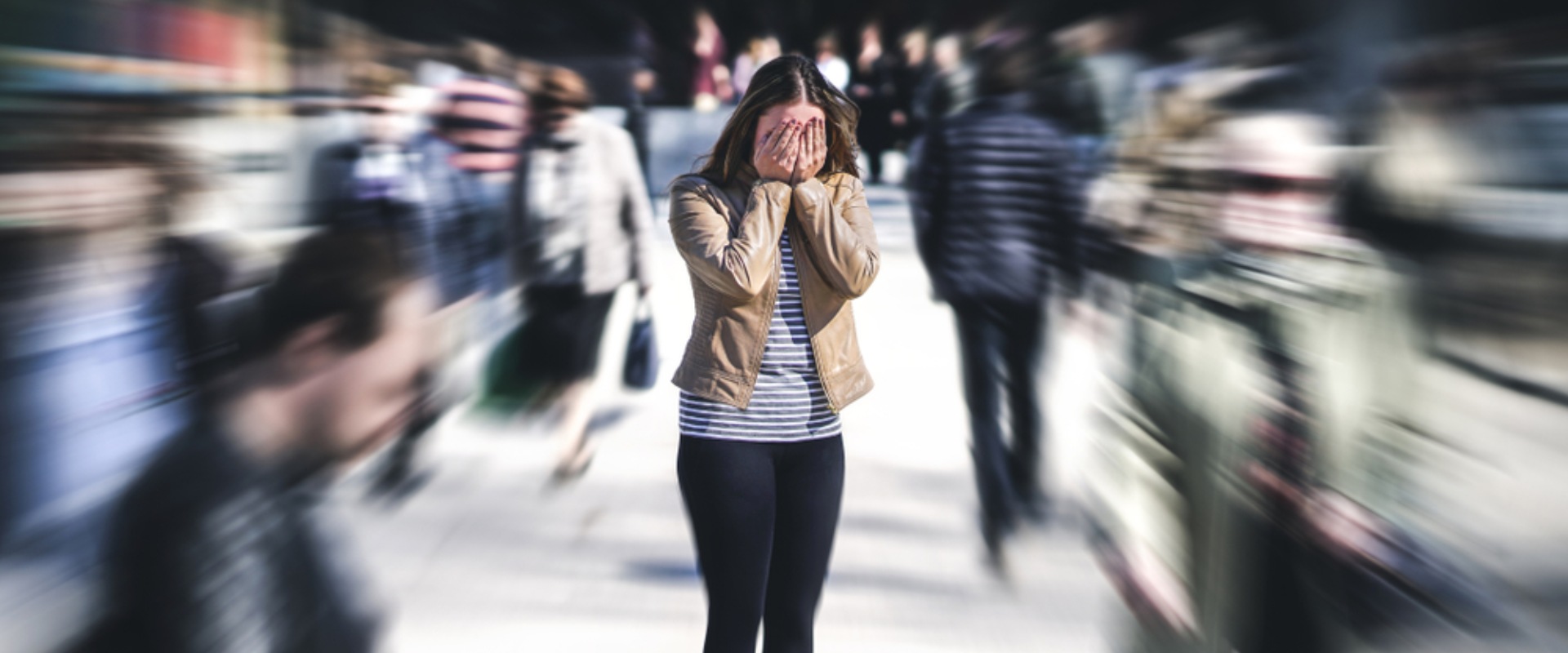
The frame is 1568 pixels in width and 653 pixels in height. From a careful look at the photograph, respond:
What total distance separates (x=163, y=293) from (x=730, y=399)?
177 centimetres

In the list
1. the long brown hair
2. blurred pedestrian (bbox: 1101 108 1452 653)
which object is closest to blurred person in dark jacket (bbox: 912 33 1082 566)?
blurred pedestrian (bbox: 1101 108 1452 653)

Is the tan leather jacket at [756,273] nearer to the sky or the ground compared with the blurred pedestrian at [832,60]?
nearer to the ground

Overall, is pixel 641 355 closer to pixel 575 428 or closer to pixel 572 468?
pixel 575 428

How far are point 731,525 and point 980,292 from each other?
1780 mm

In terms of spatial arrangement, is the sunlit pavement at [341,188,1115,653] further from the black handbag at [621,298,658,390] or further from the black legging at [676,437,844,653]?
the black legging at [676,437,844,653]

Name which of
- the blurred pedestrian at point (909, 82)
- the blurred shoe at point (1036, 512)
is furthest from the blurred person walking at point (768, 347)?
the blurred pedestrian at point (909, 82)

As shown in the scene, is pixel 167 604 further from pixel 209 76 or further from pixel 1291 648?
pixel 1291 648

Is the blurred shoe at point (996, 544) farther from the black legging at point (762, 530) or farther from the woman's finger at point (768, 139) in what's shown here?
the woman's finger at point (768, 139)

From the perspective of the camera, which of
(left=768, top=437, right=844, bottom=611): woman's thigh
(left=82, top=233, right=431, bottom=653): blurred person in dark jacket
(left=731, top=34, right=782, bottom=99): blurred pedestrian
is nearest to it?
(left=768, top=437, right=844, bottom=611): woman's thigh

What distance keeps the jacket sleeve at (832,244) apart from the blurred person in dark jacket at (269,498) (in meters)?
1.36

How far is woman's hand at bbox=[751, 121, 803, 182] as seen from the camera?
172cm

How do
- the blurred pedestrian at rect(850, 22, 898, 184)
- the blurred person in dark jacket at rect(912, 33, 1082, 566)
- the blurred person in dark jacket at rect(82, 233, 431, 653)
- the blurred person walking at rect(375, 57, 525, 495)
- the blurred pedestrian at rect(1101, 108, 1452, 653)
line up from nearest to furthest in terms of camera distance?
1. the blurred person in dark jacket at rect(82, 233, 431, 653)
2. the blurred pedestrian at rect(1101, 108, 1452, 653)
3. the blurred person in dark jacket at rect(912, 33, 1082, 566)
4. the blurred person walking at rect(375, 57, 525, 495)
5. the blurred pedestrian at rect(850, 22, 898, 184)

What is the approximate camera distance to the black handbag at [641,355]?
13.5ft

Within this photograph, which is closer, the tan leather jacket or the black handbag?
the tan leather jacket
